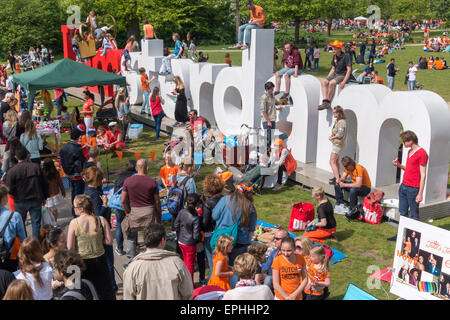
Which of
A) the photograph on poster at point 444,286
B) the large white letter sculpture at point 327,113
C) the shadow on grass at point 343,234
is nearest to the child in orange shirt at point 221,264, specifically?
the photograph on poster at point 444,286

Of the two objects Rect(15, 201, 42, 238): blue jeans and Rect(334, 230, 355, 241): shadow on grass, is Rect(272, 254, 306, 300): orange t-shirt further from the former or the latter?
Rect(15, 201, 42, 238): blue jeans

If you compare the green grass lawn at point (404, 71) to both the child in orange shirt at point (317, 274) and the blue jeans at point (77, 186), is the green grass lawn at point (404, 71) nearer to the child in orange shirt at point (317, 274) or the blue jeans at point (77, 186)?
the blue jeans at point (77, 186)

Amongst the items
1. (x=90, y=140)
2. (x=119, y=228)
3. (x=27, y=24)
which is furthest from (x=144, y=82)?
(x=27, y=24)

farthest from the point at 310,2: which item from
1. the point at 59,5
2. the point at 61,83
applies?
the point at 61,83

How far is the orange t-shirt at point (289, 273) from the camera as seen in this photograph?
5.48 metres

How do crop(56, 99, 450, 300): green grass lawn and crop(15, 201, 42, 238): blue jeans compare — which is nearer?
crop(56, 99, 450, 300): green grass lawn

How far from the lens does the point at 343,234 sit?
8766 millimetres

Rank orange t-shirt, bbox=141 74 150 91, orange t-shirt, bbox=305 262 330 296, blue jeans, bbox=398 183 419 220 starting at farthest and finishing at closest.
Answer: orange t-shirt, bbox=141 74 150 91 < blue jeans, bbox=398 183 419 220 < orange t-shirt, bbox=305 262 330 296

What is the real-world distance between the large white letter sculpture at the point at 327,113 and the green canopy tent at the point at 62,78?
3.00 meters

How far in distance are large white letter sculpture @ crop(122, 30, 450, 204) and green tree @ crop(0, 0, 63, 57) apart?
3516 centimetres

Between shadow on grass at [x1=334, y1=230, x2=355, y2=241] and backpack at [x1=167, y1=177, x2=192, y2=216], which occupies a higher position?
backpack at [x1=167, y1=177, x2=192, y2=216]

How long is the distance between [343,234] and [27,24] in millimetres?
45650

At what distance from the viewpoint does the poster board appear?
5672mm

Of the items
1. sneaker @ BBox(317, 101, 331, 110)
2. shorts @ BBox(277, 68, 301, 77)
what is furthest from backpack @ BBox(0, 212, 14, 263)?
shorts @ BBox(277, 68, 301, 77)
